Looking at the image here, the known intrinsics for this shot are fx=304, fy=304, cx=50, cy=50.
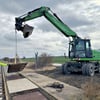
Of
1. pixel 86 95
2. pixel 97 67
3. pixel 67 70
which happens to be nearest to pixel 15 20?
pixel 67 70

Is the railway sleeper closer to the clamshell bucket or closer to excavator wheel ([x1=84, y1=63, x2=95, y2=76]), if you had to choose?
excavator wheel ([x1=84, y1=63, x2=95, y2=76])

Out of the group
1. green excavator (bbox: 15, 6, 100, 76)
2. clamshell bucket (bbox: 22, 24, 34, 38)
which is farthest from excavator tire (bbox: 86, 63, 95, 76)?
clamshell bucket (bbox: 22, 24, 34, 38)

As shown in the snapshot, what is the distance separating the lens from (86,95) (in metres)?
14.2

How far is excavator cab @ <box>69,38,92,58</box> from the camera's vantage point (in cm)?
2739

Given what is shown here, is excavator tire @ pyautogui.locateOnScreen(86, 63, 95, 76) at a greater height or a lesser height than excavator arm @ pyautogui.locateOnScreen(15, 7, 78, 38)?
lesser

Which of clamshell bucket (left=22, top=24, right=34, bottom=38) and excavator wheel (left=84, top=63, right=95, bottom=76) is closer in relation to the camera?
→ clamshell bucket (left=22, top=24, right=34, bottom=38)

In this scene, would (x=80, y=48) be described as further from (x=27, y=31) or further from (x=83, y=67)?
(x=27, y=31)

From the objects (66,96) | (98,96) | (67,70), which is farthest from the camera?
(67,70)

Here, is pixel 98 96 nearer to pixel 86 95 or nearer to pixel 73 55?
pixel 86 95

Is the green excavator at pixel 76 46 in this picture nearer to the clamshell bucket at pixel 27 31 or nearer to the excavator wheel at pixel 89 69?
the excavator wheel at pixel 89 69

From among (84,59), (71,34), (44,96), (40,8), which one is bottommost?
(44,96)

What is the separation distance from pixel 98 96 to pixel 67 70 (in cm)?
1544

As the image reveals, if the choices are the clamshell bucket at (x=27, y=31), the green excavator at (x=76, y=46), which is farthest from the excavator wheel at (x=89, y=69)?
the clamshell bucket at (x=27, y=31)

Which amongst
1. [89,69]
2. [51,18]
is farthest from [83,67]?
[51,18]
